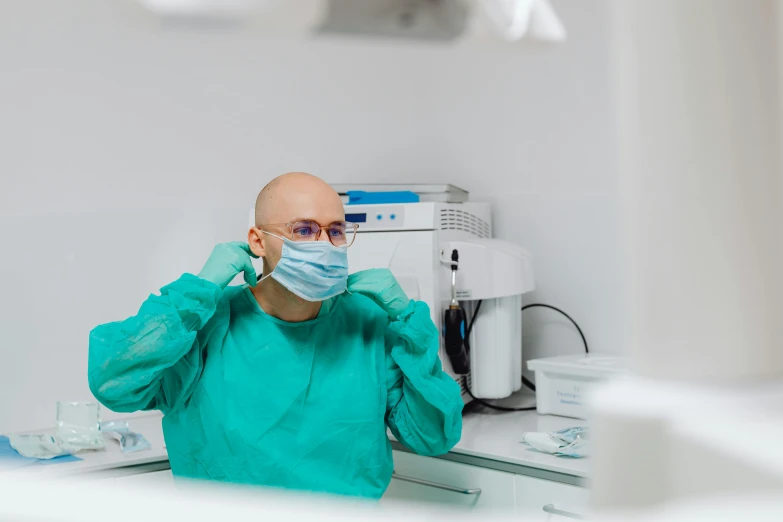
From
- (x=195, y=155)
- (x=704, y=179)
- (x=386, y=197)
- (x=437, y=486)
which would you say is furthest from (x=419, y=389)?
(x=704, y=179)

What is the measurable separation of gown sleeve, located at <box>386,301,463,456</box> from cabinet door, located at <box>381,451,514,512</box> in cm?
19

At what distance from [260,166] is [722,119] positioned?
8.69 ft

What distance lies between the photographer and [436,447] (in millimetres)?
1809

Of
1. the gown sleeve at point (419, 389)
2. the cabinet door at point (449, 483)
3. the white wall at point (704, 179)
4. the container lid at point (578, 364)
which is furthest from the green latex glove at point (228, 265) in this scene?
the white wall at point (704, 179)

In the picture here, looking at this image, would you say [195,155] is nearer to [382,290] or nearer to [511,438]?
[382,290]

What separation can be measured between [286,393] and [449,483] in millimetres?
549

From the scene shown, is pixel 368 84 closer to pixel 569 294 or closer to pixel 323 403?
pixel 569 294

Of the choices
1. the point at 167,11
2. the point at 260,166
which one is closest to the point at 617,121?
the point at 167,11

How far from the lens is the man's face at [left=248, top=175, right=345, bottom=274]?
69.7 inches

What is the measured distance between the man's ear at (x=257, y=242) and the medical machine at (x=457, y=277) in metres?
0.51

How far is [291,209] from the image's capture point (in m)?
1.77

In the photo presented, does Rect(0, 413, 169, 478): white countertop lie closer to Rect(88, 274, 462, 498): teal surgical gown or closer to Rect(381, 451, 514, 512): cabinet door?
Rect(88, 274, 462, 498): teal surgical gown

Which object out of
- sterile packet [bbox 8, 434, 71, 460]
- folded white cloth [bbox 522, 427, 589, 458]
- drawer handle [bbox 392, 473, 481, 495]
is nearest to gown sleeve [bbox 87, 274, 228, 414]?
sterile packet [bbox 8, 434, 71, 460]

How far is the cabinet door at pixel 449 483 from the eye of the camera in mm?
1938
